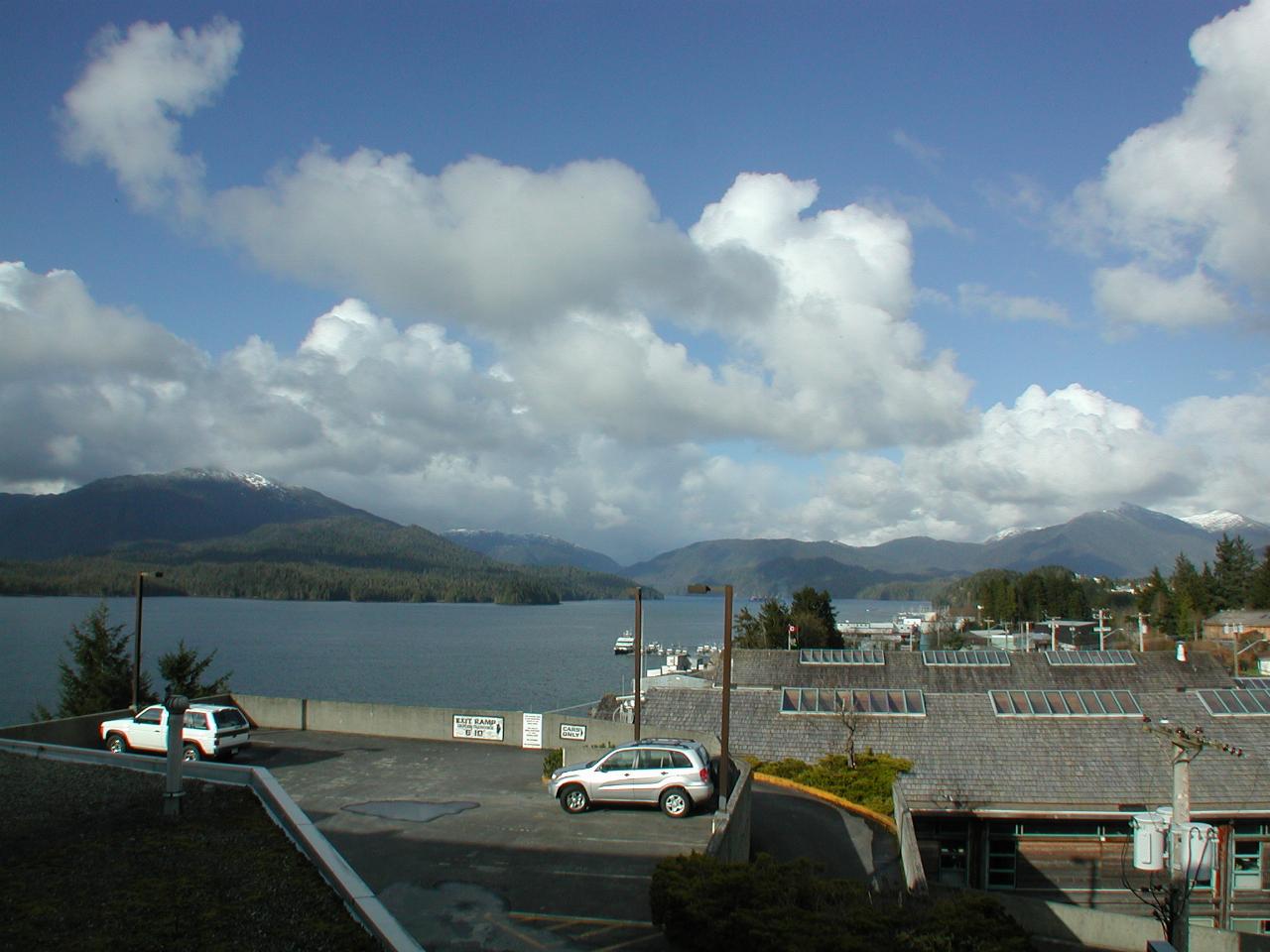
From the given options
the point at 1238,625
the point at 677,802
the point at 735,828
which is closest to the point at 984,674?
the point at 677,802

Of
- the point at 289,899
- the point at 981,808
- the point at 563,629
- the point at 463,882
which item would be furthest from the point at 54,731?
the point at 563,629

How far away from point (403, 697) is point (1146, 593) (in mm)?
121783

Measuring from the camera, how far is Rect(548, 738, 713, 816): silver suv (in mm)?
20297

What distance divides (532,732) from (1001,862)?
46.4 ft

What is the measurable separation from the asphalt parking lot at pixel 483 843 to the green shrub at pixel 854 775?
8.50 meters

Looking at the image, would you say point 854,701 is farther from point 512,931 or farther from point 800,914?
point 800,914

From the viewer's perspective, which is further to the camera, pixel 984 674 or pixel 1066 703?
pixel 984 674

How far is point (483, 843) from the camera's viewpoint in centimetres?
1838

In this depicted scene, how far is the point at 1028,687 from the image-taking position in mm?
42375

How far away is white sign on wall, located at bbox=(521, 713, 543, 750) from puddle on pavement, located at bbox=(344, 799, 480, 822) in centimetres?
655

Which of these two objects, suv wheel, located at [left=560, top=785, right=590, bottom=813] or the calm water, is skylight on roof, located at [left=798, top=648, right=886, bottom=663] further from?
the calm water

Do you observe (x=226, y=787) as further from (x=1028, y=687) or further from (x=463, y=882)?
(x=1028, y=687)

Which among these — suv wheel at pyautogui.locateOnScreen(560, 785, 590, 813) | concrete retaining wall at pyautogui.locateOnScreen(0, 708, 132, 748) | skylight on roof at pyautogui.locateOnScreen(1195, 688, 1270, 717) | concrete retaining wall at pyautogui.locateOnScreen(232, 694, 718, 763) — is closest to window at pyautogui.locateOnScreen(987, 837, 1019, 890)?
concrete retaining wall at pyautogui.locateOnScreen(232, 694, 718, 763)

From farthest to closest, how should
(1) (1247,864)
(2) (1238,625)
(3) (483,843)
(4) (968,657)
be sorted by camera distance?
(2) (1238,625)
(4) (968,657)
(1) (1247,864)
(3) (483,843)
